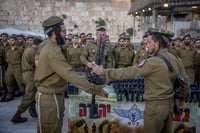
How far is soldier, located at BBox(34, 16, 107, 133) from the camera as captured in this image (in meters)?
3.70

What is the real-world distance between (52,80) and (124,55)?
5468mm

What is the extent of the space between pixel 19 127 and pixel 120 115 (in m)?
2.40

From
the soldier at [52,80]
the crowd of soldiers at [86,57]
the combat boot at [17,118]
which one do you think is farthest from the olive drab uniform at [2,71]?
the soldier at [52,80]

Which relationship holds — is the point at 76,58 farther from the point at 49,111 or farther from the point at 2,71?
the point at 49,111

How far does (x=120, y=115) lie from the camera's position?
5262mm

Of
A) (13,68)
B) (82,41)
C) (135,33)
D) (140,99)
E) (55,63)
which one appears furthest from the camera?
(135,33)

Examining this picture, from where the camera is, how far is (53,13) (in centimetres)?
2859

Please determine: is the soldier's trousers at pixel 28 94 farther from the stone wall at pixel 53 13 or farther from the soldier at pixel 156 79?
the stone wall at pixel 53 13

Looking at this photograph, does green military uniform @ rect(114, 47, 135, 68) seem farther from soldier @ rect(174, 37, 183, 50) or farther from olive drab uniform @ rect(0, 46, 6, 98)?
olive drab uniform @ rect(0, 46, 6, 98)

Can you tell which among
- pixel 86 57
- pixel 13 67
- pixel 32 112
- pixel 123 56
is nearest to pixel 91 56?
pixel 86 57

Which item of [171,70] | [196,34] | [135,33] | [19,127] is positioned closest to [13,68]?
[19,127]

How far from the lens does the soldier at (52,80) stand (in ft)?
12.1

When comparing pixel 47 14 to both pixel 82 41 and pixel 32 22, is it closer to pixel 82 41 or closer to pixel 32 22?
pixel 32 22

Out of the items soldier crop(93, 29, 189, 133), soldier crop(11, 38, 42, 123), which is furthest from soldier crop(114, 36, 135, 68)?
soldier crop(93, 29, 189, 133)
